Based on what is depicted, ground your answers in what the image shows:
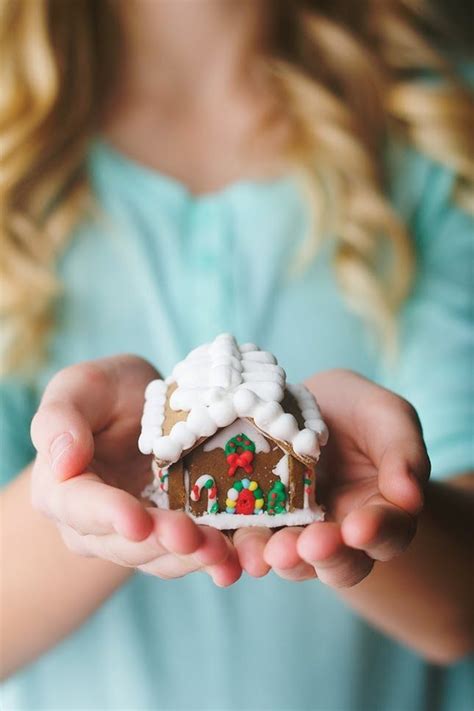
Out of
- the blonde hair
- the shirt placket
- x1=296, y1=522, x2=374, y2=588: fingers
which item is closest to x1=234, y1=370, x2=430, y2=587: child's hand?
x1=296, y1=522, x2=374, y2=588: fingers

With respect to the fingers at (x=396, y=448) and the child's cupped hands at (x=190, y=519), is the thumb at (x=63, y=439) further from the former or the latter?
the fingers at (x=396, y=448)

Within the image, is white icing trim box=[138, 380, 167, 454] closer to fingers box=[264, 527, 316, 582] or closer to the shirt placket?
fingers box=[264, 527, 316, 582]

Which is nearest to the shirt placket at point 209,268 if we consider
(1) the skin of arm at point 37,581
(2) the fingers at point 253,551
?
(1) the skin of arm at point 37,581

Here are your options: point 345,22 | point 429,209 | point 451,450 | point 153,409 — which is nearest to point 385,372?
point 451,450

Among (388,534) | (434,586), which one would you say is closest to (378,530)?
(388,534)

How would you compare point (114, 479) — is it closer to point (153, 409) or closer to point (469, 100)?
point (153, 409)
